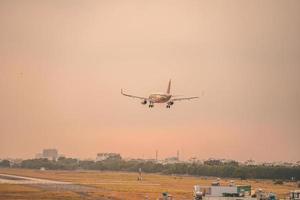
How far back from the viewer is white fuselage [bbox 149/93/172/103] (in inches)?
4582

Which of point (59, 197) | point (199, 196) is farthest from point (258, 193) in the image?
point (59, 197)

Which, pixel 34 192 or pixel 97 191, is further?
pixel 97 191

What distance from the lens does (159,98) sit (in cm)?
11650

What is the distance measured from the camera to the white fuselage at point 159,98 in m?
116

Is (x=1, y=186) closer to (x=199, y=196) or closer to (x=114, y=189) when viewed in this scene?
(x=114, y=189)

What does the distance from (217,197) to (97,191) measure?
25.8 metres

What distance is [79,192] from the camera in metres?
102

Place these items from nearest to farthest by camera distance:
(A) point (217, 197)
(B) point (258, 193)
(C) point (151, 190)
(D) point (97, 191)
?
(A) point (217, 197)
(B) point (258, 193)
(D) point (97, 191)
(C) point (151, 190)

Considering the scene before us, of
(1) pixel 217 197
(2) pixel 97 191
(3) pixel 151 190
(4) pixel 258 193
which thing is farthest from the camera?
(3) pixel 151 190

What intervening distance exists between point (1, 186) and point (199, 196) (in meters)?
39.4

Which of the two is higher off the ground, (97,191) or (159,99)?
(159,99)

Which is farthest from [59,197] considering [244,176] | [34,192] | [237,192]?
[244,176]

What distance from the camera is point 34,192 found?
324 feet

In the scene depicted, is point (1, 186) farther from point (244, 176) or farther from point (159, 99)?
point (244, 176)
